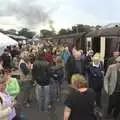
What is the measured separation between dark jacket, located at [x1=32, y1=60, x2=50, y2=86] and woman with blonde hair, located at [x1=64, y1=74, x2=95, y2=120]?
564 centimetres

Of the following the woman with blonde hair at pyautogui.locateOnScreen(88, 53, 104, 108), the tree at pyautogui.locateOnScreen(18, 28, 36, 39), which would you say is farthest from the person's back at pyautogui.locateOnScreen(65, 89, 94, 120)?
the tree at pyautogui.locateOnScreen(18, 28, 36, 39)

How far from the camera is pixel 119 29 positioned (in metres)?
26.3

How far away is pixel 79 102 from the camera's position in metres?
7.64

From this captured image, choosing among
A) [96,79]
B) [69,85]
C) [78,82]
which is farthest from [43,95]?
[78,82]

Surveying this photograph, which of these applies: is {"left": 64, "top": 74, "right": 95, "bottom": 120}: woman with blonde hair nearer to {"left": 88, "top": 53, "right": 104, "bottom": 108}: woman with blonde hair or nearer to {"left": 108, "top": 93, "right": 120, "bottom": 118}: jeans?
{"left": 108, "top": 93, "right": 120, "bottom": 118}: jeans

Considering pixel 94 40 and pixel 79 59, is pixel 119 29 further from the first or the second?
pixel 79 59

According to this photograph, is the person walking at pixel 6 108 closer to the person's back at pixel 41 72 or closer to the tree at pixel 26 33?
the person's back at pixel 41 72

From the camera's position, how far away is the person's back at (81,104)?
7637 mm

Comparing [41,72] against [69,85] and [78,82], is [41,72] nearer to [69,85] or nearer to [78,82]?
[69,85]

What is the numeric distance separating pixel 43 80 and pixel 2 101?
595cm

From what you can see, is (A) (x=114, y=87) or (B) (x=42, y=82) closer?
(A) (x=114, y=87)

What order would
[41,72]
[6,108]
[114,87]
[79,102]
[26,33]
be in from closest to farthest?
1. [6,108]
2. [79,102]
3. [114,87]
4. [41,72]
5. [26,33]

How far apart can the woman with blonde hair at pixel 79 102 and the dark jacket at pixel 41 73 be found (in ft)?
18.5

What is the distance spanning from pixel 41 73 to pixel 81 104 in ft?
19.6
